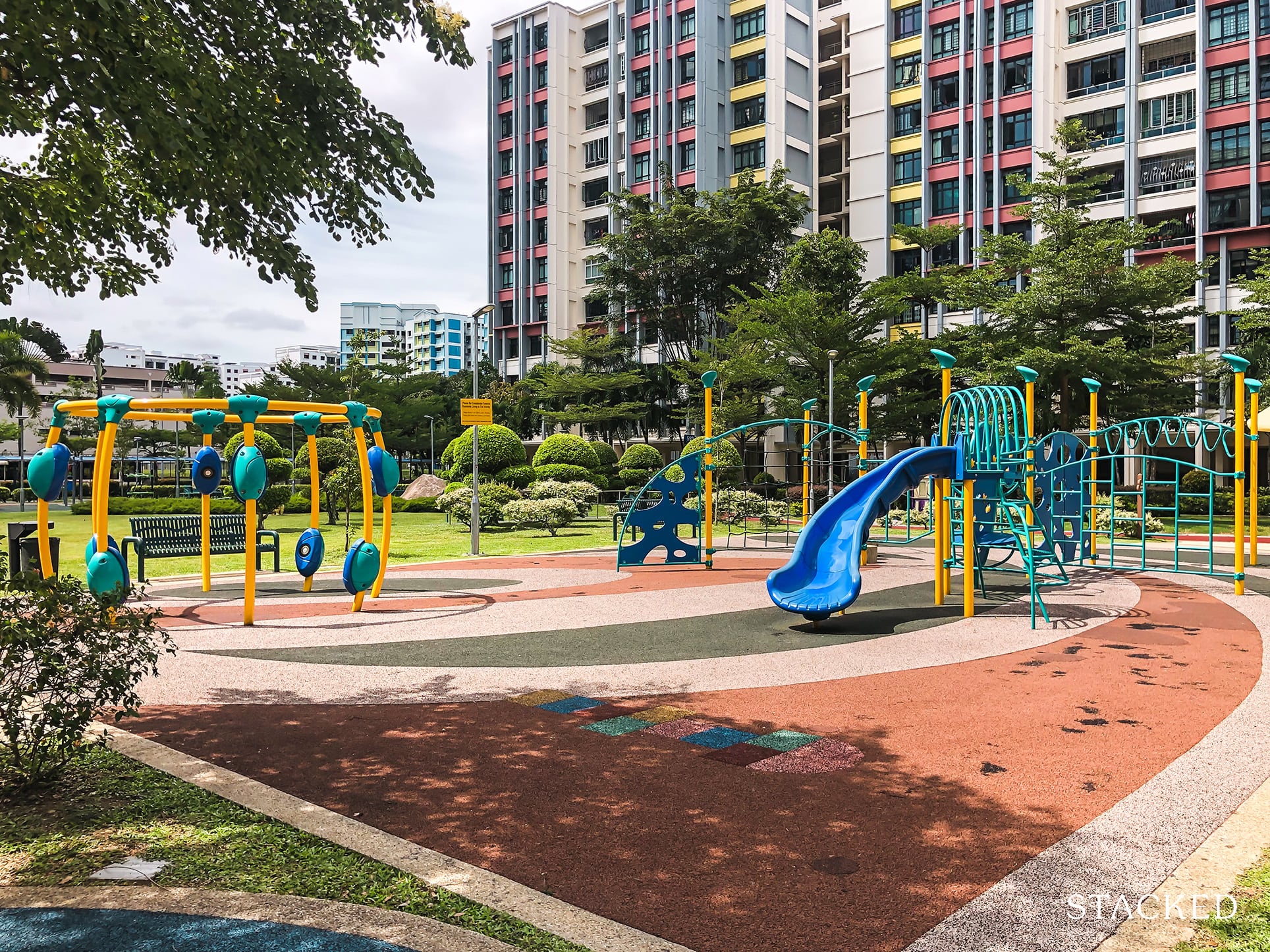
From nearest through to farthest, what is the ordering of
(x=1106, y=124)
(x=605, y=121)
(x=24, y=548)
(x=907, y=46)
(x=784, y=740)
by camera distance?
(x=784, y=740) < (x=24, y=548) < (x=1106, y=124) < (x=907, y=46) < (x=605, y=121)

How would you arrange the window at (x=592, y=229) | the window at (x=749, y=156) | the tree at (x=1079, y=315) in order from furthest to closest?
the window at (x=592, y=229) → the window at (x=749, y=156) → the tree at (x=1079, y=315)

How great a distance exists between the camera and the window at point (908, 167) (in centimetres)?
5106

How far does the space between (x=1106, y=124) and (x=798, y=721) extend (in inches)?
1917

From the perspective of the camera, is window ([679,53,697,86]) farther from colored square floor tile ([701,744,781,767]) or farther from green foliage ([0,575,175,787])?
green foliage ([0,575,175,787])

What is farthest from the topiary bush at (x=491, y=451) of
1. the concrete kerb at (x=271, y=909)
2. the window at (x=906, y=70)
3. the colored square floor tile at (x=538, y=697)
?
the concrete kerb at (x=271, y=909)

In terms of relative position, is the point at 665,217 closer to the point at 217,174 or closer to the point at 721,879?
the point at 217,174

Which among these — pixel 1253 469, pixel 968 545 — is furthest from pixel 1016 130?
pixel 968 545

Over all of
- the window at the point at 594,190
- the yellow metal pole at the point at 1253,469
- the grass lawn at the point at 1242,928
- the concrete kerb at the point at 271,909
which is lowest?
the grass lawn at the point at 1242,928

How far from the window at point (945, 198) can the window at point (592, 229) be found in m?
22.0

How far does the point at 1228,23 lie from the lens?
42.3m

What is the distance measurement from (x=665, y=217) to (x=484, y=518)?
23.9 meters

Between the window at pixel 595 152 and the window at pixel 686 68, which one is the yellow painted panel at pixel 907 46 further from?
the window at pixel 595 152

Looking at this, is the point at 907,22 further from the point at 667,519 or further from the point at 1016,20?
the point at 667,519

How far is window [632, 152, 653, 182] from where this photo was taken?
5916cm
